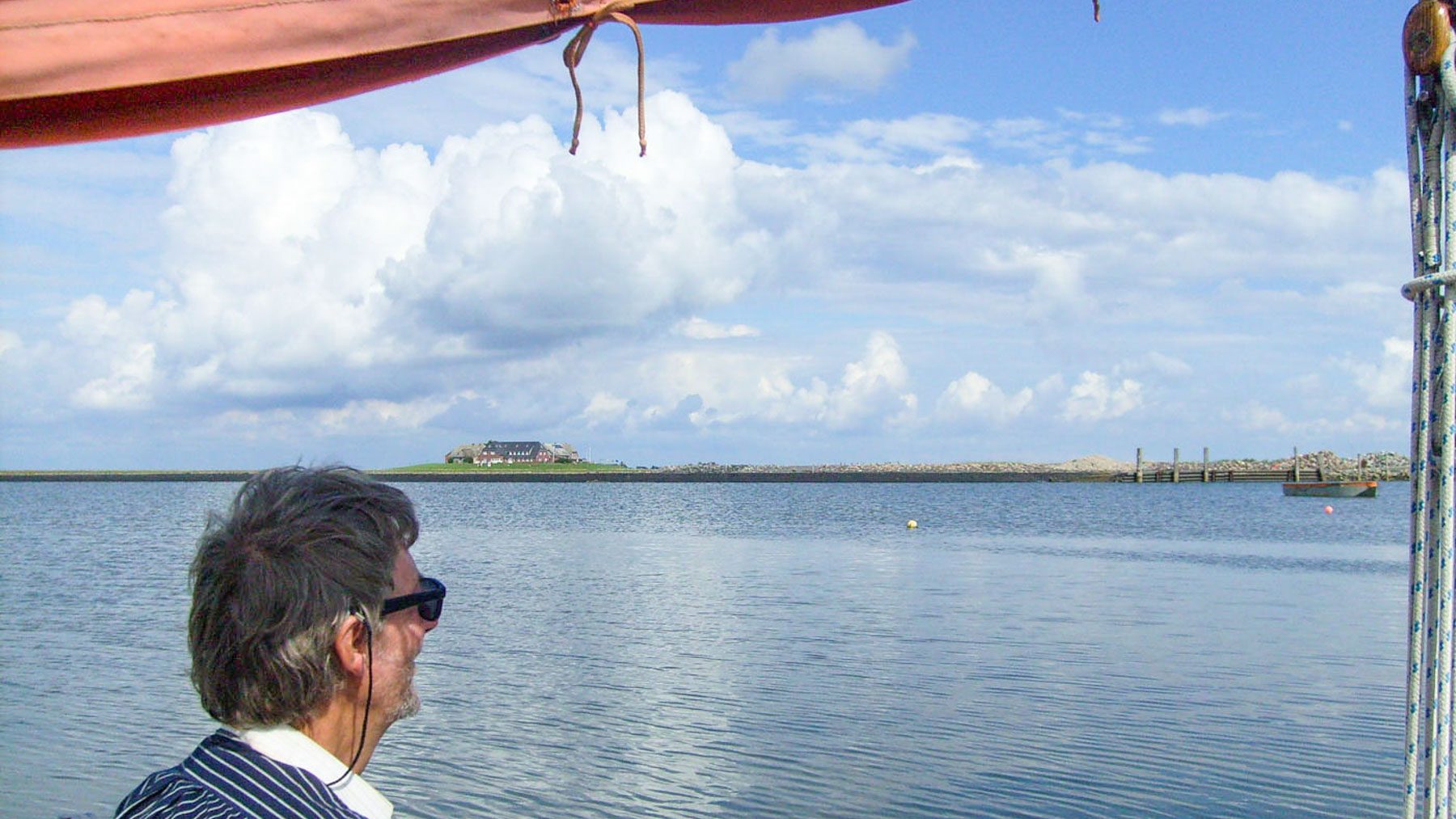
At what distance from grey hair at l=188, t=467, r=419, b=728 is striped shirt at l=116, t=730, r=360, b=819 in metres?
0.09

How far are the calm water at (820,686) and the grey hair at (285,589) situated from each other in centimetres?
126

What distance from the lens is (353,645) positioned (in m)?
1.74

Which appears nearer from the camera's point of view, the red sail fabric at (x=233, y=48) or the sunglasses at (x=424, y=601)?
the sunglasses at (x=424, y=601)

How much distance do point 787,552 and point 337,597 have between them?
30.7m

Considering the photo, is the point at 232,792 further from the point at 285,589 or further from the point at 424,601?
the point at 424,601

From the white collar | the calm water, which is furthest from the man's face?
the calm water

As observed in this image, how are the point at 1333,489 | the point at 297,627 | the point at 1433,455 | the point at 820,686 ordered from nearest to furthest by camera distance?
the point at 297,627, the point at 1433,455, the point at 820,686, the point at 1333,489

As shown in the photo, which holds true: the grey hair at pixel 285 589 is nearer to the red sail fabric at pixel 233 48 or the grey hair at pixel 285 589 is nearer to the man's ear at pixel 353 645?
the man's ear at pixel 353 645

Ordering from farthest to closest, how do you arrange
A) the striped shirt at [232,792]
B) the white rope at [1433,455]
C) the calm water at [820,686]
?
the calm water at [820,686] < the white rope at [1433,455] < the striped shirt at [232,792]

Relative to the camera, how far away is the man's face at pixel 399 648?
5.87 ft

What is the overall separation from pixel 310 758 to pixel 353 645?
156mm

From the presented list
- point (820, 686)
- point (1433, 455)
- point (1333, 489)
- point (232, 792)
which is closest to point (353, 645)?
point (232, 792)

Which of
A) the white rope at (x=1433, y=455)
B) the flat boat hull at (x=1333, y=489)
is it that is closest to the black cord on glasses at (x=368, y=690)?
the white rope at (x=1433, y=455)

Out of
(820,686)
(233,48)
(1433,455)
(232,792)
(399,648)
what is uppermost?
(233,48)
